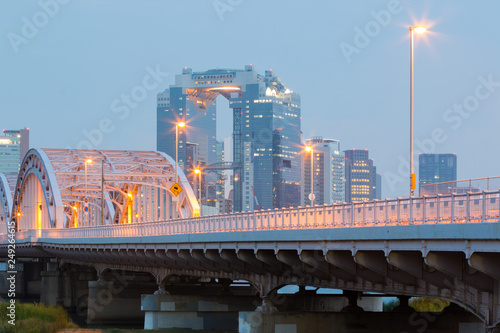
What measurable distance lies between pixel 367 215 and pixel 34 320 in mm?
28640

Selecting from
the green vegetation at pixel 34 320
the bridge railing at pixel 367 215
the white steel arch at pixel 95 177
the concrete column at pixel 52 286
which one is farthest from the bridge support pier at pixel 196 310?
the concrete column at pixel 52 286

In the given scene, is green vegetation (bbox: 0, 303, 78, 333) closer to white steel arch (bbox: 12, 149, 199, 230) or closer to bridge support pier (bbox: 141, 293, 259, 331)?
bridge support pier (bbox: 141, 293, 259, 331)

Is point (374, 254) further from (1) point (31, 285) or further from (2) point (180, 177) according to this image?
(1) point (31, 285)

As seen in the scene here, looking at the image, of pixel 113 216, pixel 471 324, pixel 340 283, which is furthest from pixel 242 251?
pixel 113 216

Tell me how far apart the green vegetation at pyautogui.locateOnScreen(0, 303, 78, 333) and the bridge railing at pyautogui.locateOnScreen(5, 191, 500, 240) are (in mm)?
8783

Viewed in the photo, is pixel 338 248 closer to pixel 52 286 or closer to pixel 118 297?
pixel 118 297

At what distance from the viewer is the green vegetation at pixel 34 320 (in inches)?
2132

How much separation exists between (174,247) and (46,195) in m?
58.0

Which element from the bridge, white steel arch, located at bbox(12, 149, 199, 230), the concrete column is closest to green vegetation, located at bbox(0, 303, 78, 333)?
the bridge

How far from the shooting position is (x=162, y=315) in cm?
6347

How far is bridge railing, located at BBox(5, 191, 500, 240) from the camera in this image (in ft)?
95.0

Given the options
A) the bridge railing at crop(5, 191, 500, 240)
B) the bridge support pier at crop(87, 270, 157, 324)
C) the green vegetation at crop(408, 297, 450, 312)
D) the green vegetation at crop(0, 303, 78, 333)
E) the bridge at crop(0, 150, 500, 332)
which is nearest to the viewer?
the bridge railing at crop(5, 191, 500, 240)

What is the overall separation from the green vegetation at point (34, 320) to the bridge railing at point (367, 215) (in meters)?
8.78

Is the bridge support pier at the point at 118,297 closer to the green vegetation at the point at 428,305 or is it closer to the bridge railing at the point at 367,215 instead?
the green vegetation at the point at 428,305
